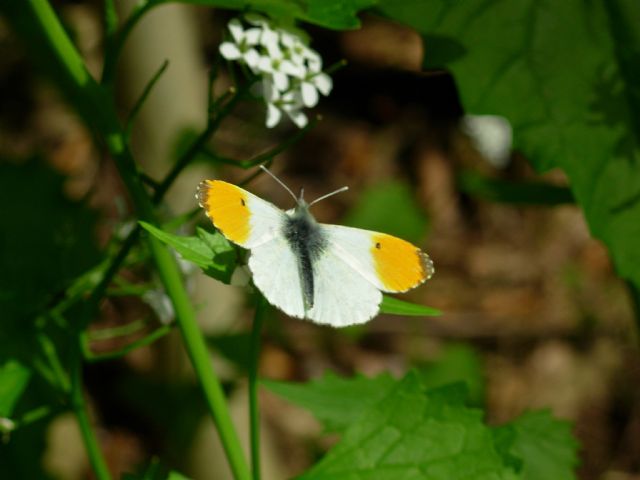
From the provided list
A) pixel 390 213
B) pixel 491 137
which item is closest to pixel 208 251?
pixel 390 213

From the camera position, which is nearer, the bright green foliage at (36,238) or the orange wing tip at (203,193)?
the orange wing tip at (203,193)

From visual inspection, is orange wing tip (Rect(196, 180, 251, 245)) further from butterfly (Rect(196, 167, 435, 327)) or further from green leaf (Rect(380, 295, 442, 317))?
green leaf (Rect(380, 295, 442, 317))

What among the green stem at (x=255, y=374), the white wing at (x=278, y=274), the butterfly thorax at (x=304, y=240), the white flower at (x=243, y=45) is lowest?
the green stem at (x=255, y=374)

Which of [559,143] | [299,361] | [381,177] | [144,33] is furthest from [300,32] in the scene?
[381,177]

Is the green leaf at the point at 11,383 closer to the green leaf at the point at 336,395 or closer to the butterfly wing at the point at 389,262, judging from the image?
the green leaf at the point at 336,395

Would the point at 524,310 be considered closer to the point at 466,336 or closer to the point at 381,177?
the point at 466,336

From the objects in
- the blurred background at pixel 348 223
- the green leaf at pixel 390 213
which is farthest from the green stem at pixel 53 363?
the green leaf at pixel 390 213
